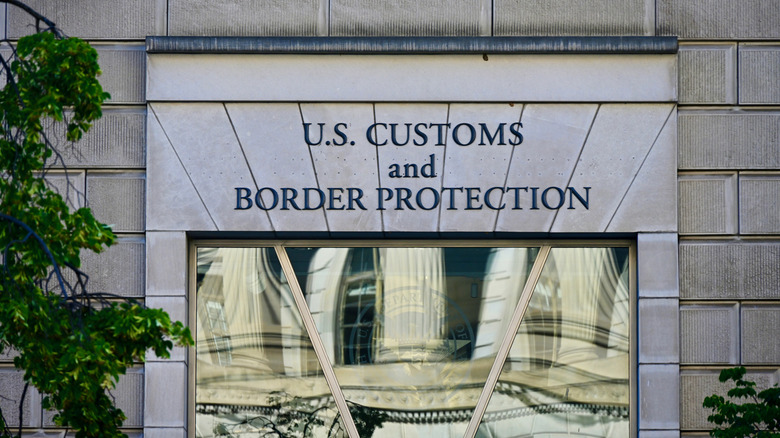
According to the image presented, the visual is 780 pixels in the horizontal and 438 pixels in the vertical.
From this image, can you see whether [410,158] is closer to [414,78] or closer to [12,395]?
[414,78]

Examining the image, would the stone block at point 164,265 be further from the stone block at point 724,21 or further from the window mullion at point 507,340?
the stone block at point 724,21

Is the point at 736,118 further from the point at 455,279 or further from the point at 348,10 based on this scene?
the point at 348,10

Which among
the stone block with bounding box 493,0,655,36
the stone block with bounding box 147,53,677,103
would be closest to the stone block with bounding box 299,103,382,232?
the stone block with bounding box 147,53,677,103

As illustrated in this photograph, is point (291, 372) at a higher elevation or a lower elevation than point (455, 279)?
lower

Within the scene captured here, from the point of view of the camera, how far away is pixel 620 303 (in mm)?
12328

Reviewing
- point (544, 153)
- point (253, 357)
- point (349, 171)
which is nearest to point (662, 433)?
point (544, 153)

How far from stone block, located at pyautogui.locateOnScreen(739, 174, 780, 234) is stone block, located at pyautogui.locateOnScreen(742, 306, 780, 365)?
84cm

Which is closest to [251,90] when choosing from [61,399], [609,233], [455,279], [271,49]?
[271,49]

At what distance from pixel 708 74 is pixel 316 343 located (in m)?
5.03

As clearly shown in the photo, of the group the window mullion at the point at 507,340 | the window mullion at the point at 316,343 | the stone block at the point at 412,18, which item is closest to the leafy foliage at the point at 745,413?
the window mullion at the point at 507,340

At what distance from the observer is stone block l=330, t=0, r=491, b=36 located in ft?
40.3

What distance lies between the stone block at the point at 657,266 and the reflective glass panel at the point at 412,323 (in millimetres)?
1157

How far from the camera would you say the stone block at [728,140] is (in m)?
12.1

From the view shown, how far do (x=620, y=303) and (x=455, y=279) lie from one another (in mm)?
1779
